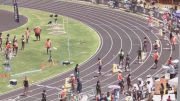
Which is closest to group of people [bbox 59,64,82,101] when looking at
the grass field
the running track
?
the running track

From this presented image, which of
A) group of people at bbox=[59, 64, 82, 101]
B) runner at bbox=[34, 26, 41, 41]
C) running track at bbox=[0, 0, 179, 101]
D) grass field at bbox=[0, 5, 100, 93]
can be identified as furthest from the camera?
runner at bbox=[34, 26, 41, 41]

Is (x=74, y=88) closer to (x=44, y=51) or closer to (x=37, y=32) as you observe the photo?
(x=44, y=51)

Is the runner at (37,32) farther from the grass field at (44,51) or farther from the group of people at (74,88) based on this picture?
the group of people at (74,88)

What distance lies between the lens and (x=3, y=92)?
33594 millimetres

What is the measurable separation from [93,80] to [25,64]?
710 cm

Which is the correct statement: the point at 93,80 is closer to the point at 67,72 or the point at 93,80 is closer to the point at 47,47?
the point at 67,72

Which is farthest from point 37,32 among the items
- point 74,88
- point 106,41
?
point 74,88

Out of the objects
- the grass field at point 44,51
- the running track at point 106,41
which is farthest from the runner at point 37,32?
the running track at point 106,41

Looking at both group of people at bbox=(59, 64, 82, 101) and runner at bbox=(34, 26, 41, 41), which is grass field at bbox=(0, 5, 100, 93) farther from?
group of people at bbox=(59, 64, 82, 101)

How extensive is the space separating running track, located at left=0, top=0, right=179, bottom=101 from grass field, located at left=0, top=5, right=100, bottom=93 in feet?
3.07

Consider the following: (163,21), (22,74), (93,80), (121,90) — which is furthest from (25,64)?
(163,21)

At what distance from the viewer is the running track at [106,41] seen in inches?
1385

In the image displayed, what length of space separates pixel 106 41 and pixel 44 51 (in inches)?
269

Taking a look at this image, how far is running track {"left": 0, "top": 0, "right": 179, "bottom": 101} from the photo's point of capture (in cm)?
3519
